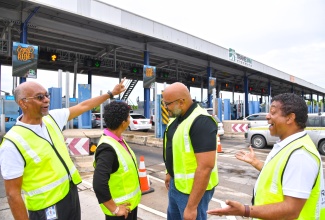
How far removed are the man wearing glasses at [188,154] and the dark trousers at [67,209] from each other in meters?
0.93

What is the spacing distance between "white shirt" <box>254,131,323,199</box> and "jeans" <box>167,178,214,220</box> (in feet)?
3.16

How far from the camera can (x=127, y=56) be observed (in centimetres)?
2188

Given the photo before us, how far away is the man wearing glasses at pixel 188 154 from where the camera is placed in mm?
2104

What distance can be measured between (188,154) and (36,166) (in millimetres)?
1265

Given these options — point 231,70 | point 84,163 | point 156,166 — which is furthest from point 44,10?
point 231,70

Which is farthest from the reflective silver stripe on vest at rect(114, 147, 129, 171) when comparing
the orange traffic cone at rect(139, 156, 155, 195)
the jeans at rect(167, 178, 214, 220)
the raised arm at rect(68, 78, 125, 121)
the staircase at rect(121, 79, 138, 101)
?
the staircase at rect(121, 79, 138, 101)

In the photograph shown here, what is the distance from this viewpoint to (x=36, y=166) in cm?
200

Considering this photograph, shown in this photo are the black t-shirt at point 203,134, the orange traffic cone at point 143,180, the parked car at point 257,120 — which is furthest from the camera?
the parked car at point 257,120

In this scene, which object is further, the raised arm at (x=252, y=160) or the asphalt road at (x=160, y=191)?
the asphalt road at (x=160, y=191)

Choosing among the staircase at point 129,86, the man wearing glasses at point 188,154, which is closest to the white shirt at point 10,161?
the man wearing glasses at point 188,154

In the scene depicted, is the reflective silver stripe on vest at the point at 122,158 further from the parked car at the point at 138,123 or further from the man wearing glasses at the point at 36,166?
the parked car at the point at 138,123

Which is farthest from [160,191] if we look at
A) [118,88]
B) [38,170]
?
[38,170]

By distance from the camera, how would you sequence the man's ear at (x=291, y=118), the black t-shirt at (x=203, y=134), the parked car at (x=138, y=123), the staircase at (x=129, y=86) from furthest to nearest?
the staircase at (x=129, y=86) < the parked car at (x=138, y=123) < the black t-shirt at (x=203, y=134) < the man's ear at (x=291, y=118)

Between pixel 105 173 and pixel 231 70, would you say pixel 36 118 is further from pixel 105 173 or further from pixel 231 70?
pixel 231 70
